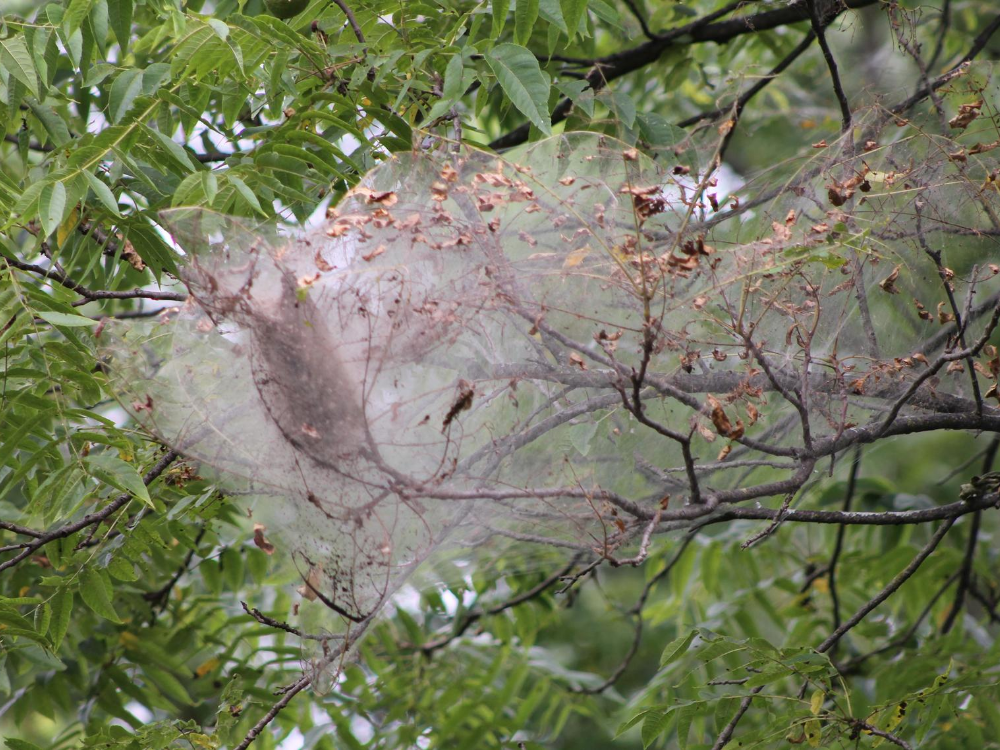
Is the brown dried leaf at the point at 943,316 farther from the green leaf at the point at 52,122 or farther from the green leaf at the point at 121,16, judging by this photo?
the green leaf at the point at 52,122

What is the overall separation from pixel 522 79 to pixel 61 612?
Answer: 7.42 feet

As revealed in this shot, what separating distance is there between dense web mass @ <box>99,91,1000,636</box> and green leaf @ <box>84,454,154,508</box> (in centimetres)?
14

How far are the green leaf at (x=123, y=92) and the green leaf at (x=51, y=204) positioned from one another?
304 mm

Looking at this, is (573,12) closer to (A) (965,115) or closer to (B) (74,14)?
(A) (965,115)

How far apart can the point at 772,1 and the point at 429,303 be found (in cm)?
192

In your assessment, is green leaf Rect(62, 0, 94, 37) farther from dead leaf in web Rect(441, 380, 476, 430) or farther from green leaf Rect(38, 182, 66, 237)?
dead leaf in web Rect(441, 380, 476, 430)

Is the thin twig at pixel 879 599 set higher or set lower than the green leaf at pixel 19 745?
lower

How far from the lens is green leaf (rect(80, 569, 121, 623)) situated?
3.09m

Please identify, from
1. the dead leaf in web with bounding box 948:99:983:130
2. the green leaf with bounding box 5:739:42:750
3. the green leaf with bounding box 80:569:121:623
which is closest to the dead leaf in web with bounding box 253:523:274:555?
the green leaf with bounding box 80:569:121:623

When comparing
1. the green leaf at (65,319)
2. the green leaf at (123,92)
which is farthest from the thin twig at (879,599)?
the green leaf at (123,92)

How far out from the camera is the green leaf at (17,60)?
285 cm

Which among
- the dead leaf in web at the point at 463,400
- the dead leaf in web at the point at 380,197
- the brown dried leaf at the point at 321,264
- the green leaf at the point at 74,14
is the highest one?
the green leaf at the point at 74,14

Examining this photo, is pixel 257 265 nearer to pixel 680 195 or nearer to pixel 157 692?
pixel 680 195

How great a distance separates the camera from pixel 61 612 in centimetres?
307
